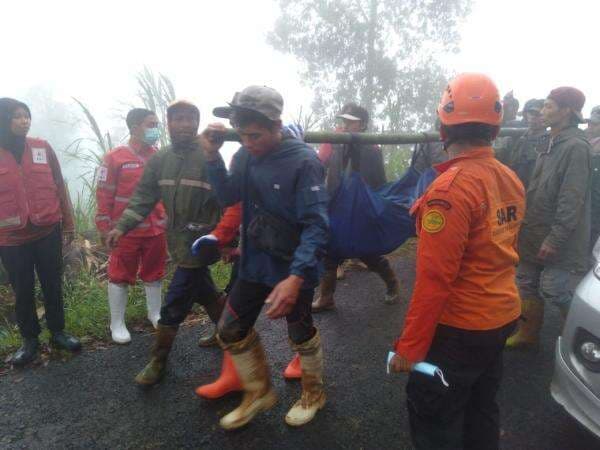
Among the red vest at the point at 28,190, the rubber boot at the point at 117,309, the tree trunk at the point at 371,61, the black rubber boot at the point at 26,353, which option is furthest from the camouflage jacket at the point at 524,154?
the tree trunk at the point at 371,61

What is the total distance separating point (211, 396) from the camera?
2.74m

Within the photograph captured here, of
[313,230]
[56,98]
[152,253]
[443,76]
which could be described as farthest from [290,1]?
[56,98]

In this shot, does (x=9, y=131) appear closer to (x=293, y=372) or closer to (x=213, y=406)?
(x=213, y=406)

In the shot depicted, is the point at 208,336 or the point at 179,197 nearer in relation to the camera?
the point at 179,197

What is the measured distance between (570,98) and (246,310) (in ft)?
9.01

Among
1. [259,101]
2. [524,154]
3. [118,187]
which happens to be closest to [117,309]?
[118,187]

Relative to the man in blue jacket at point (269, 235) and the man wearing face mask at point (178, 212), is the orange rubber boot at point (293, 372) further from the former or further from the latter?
the man wearing face mask at point (178, 212)

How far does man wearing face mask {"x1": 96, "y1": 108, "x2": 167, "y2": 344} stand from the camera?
11.9 ft

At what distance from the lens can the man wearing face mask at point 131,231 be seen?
364 centimetres

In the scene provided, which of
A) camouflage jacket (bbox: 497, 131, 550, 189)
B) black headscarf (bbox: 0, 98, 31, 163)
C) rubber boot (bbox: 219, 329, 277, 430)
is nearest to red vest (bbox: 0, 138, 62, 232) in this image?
black headscarf (bbox: 0, 98, 31, 163)

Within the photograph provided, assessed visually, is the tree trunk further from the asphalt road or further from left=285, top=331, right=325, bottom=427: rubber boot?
left=285, top=331, right=325, bottom=427: rubber boot

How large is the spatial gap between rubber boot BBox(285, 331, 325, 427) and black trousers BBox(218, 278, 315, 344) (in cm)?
16

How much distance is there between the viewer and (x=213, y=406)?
2.71 metres

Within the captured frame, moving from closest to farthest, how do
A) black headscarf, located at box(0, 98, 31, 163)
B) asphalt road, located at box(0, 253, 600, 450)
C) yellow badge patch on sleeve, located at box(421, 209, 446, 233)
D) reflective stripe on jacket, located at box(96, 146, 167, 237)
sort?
1. yellow badge patch on sleeve, located at box(421, 209, 446, 233)
2. asphalt road, located at box(0, 253, 600, 450)
3. black headscarf, located at box(0, 98, 31, 163)
4. reflective stripe on jacket, located at box(96, 146, 167, 237)
